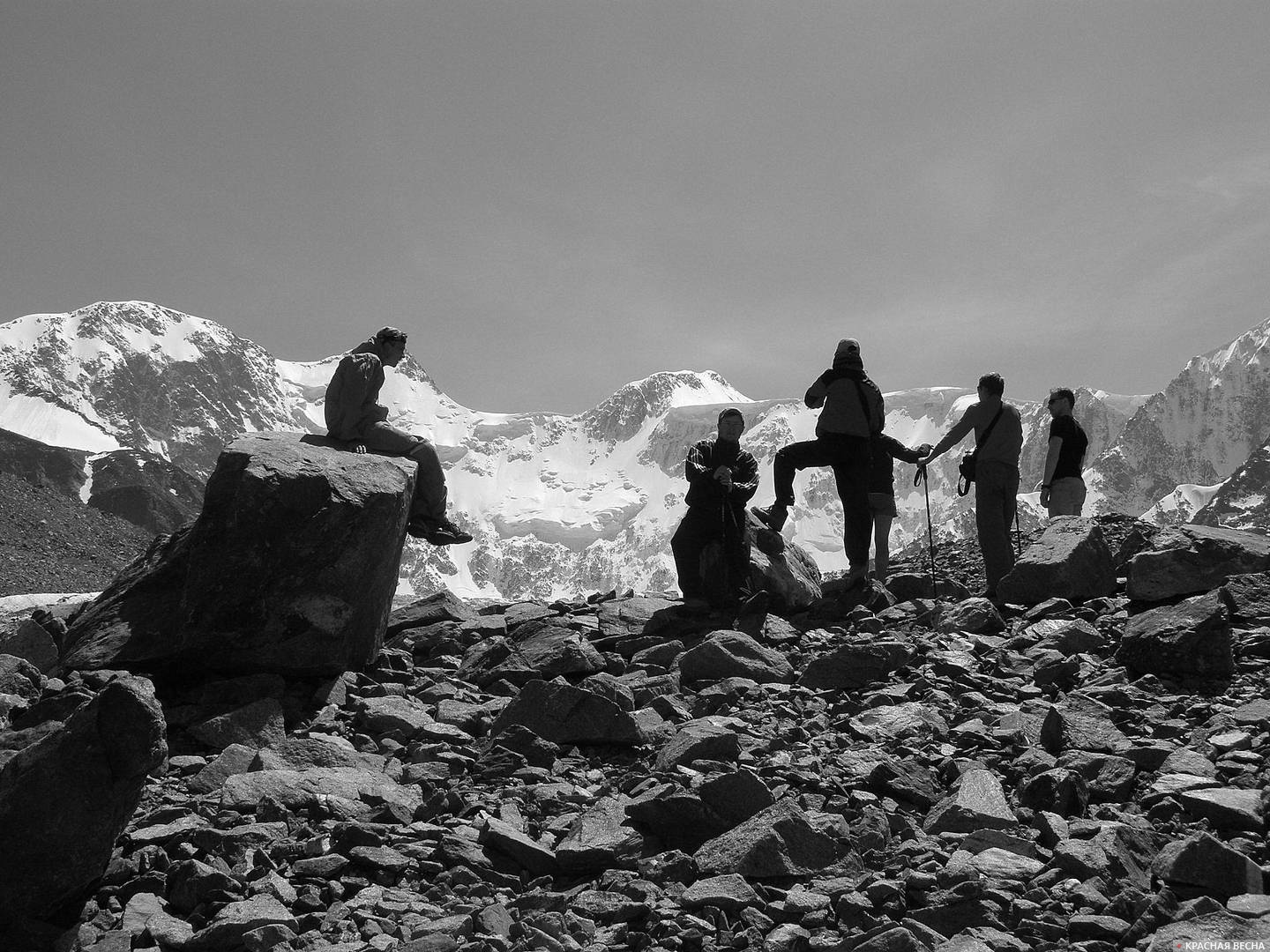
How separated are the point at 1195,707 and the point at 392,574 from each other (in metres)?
7.69

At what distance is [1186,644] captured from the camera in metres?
9.17

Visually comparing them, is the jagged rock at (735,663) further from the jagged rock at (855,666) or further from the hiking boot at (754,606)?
the hiking boot at (754,606)

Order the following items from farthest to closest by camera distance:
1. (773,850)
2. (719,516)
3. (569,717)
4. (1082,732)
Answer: (719,516) < (569,717) < (1082,732) < (773,850)

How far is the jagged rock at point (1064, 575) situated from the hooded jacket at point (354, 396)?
7.92 metres

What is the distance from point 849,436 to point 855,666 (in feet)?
13.9

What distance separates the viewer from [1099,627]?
11.0m

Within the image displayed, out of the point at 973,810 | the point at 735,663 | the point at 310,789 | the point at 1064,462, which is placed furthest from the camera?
the point at 1064,462

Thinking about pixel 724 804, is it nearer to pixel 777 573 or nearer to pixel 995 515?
pixel 777 573

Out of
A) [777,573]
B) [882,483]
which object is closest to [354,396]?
[777,573]

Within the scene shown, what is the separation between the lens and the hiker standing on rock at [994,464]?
13.4 metres

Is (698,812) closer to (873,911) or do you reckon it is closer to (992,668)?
(873,911)

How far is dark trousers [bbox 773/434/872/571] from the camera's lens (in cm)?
1373

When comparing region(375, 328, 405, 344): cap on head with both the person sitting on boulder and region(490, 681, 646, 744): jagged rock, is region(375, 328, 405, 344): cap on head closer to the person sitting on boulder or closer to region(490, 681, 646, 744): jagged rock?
the person sitting on boulder

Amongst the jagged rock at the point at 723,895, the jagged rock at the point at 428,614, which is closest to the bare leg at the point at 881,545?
the jagged rock at the point at 428,614
